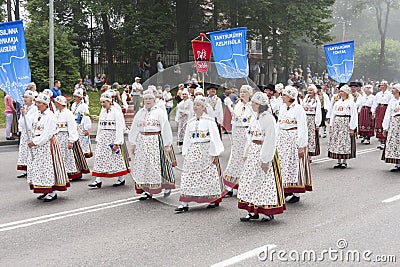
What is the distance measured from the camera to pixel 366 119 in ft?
60.2

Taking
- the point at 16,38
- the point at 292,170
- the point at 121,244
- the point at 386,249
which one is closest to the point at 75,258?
the point at 121,244

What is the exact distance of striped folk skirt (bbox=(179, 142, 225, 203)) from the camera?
28.4 ft

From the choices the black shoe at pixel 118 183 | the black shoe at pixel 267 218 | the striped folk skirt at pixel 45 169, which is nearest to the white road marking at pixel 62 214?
the striped folk skirt at pixel 45 169

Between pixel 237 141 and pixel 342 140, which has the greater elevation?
pixel 237 141

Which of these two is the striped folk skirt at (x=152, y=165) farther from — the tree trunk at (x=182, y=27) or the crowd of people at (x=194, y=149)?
the tree trunk at (x=182, y=27)

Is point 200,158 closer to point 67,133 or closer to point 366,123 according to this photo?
point 67,133

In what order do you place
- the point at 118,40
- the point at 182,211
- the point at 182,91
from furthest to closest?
1. the point at 118,40
2. the point at 182,91
3. the point at 182,211

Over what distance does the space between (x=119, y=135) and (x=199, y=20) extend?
25.2m

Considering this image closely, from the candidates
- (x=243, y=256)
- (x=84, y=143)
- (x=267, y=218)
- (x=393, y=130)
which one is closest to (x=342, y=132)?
(x=393, y=130)

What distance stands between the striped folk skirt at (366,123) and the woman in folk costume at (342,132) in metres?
5.30

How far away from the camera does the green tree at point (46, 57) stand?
26400 millimetres

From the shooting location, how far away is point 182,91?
1206 centimetres

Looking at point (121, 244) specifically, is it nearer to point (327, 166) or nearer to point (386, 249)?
point (386, 249)

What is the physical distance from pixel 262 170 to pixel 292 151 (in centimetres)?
185
